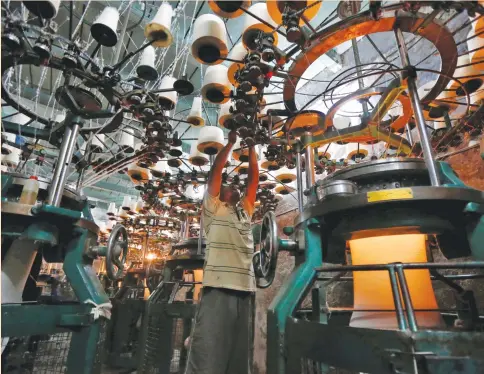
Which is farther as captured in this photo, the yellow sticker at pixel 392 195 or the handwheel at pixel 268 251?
the handwheel at pixel 268 251

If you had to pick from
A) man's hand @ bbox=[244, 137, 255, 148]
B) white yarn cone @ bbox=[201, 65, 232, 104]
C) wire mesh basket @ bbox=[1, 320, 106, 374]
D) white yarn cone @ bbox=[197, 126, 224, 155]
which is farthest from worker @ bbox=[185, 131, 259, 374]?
wire mesh basket @ bbox=[1, 320, 106, 374]

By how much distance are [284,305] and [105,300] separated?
4.15 ft

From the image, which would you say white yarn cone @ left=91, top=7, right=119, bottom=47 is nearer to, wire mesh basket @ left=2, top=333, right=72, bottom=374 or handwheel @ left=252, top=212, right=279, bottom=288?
handwheel @ left=252, top=212, right=279, bottom=288

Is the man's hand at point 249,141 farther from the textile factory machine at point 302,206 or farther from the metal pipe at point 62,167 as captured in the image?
the metal pipe at point 62,167

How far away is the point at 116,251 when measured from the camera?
2.16m

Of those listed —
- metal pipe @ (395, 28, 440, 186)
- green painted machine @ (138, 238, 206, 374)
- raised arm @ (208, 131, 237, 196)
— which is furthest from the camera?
green painted machine @ (138, 238, 206, 374)

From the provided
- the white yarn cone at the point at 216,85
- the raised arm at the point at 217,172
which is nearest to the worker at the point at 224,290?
the raised arm at the point at 217,172

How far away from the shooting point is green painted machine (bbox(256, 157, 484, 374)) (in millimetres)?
955

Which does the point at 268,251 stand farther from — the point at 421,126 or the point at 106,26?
the point at 106,26

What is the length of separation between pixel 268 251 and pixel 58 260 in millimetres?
1632

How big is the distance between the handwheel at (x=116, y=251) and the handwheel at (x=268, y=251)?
3.27 feet

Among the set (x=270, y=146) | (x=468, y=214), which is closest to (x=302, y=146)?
(x=270, y=146)

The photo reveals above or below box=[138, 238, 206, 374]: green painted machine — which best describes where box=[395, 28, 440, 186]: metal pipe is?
above

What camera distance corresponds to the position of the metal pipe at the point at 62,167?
205cm
